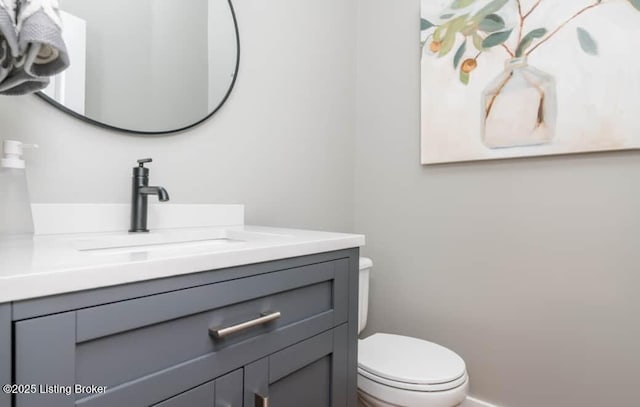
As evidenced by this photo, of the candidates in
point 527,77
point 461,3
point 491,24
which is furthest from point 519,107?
point 461,3

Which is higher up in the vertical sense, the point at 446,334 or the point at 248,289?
the point at 248,289

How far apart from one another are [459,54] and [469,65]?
68mm

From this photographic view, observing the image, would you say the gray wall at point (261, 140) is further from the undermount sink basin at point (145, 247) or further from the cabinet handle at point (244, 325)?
the cabinet handle at point (244, 325)

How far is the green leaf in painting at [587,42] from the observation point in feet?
4.00

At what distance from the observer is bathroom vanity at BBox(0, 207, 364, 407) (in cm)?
45

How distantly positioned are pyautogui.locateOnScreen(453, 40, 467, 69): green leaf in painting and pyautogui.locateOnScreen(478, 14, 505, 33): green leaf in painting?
83mm

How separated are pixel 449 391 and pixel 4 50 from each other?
1.36 m

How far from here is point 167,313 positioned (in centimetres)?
57

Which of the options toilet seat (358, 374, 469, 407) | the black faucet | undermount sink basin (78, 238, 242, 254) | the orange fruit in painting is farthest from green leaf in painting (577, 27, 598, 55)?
the black faucet

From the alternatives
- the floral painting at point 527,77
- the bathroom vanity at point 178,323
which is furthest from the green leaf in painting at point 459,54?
the bathroom vanity at point 178,323

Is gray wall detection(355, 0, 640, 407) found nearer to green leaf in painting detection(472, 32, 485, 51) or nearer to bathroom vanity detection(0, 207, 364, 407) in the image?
green leaf in painting detection(472, 32, 485, 51)

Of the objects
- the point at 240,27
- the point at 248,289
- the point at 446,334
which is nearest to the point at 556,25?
the point at 240,27

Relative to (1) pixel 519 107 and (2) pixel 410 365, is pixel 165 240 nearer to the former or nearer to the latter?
(2) pixel 410 365

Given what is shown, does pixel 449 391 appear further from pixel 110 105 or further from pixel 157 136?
pixel 110 105
